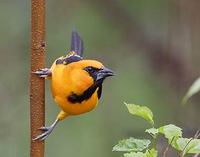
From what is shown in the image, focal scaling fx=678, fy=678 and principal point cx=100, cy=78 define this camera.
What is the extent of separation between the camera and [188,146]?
1.54m

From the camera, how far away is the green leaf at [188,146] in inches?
60.2

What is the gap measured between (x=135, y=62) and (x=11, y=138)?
3.95 feet

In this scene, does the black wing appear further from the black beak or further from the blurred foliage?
the blurred foliage

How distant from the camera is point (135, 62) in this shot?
5535mm

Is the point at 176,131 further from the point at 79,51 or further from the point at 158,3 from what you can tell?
the point at 158,3

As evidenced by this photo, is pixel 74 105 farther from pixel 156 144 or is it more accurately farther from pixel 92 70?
pixel 156 144

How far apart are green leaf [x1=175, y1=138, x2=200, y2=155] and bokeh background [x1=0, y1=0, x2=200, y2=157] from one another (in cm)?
311

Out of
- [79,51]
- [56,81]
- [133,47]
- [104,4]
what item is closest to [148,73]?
[133,47]

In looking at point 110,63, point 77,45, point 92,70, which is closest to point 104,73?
point 92,70

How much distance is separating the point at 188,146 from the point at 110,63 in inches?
153

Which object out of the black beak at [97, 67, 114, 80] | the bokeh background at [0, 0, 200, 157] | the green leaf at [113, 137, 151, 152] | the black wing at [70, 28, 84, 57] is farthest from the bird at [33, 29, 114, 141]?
the bokeh background at [0, 0, 200, 157]

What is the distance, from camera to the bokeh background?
482 centimetres

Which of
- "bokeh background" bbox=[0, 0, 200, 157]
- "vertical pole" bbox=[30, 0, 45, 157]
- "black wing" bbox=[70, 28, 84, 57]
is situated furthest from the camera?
"bokeh background" bbox=[0, 0, 200, 157]

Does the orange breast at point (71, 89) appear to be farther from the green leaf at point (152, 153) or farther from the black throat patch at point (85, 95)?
the green leaf at point (152, 153)
